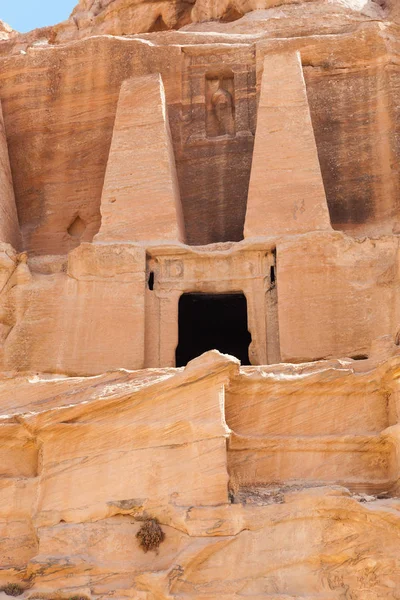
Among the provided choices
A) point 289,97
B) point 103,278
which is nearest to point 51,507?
point 103,278

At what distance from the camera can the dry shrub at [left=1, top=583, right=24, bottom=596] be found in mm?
10406

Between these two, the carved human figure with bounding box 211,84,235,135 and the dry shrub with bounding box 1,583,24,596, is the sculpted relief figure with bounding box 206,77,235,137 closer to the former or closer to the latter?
the carved human figure with bounding box 211,84,235,135

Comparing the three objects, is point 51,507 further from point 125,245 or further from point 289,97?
point 289,97

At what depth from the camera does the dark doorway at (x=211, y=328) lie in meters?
16.7

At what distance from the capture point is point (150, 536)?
1045 cm

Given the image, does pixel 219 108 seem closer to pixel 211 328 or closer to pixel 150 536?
pixel 211 328

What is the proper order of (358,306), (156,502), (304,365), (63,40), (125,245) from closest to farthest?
(156,502) < (304,365) < (358,306) < (125,245) < (63,40)

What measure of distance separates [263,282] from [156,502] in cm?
478

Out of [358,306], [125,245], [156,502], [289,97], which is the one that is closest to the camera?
[156,502]

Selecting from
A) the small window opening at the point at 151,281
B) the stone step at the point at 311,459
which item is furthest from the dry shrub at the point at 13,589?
the small window opening at the point at 151,281

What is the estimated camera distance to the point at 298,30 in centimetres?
1834

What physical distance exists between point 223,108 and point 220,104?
0.30 feet

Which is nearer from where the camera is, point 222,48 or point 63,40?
point 222,48

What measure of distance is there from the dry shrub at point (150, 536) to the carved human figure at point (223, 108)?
28.6 ft
